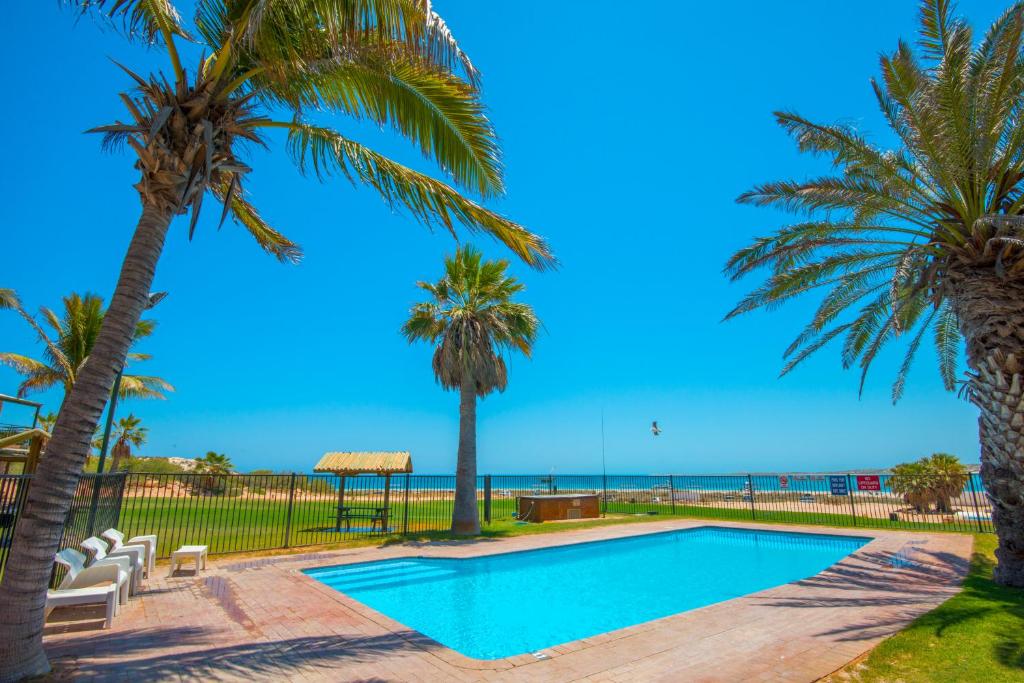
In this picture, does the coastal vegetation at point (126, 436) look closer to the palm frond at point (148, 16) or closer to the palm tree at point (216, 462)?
the palm tree at point (216, 462)

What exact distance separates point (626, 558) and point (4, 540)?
11.6 metres

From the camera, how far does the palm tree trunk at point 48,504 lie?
12.8ft

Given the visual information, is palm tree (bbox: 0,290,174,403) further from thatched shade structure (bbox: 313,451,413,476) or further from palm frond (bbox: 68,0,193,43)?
palm frond (bbox: 68,0,193,43)

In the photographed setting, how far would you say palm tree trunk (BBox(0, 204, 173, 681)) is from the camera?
3.89 metres

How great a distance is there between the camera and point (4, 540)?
5230 mm

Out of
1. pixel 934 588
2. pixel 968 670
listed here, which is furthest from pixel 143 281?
pixel 934 588

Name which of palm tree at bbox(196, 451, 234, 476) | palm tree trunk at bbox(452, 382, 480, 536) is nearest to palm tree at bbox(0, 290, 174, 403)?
palm tree at bbox(196, 451, 234, 476)

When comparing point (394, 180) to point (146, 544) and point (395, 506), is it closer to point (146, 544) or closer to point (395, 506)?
point (146, 544)

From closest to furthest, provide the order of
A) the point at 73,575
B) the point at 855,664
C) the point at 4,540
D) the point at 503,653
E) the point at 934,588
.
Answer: the point at 855,664, the point at 4,540, the point at 73,575, the point at 503,653, the point at 934,588

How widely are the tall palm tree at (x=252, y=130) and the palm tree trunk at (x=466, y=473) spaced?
30.7 ft

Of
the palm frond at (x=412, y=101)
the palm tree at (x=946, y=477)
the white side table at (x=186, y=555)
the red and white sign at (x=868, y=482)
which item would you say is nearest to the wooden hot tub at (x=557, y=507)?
the red and white sign at (x=868, y=482)

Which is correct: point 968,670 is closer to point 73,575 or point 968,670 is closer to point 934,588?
point 934,588

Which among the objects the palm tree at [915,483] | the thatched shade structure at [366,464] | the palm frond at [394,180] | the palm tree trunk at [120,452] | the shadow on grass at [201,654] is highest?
the palm frond at [394,180]

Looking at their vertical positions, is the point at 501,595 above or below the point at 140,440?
below
